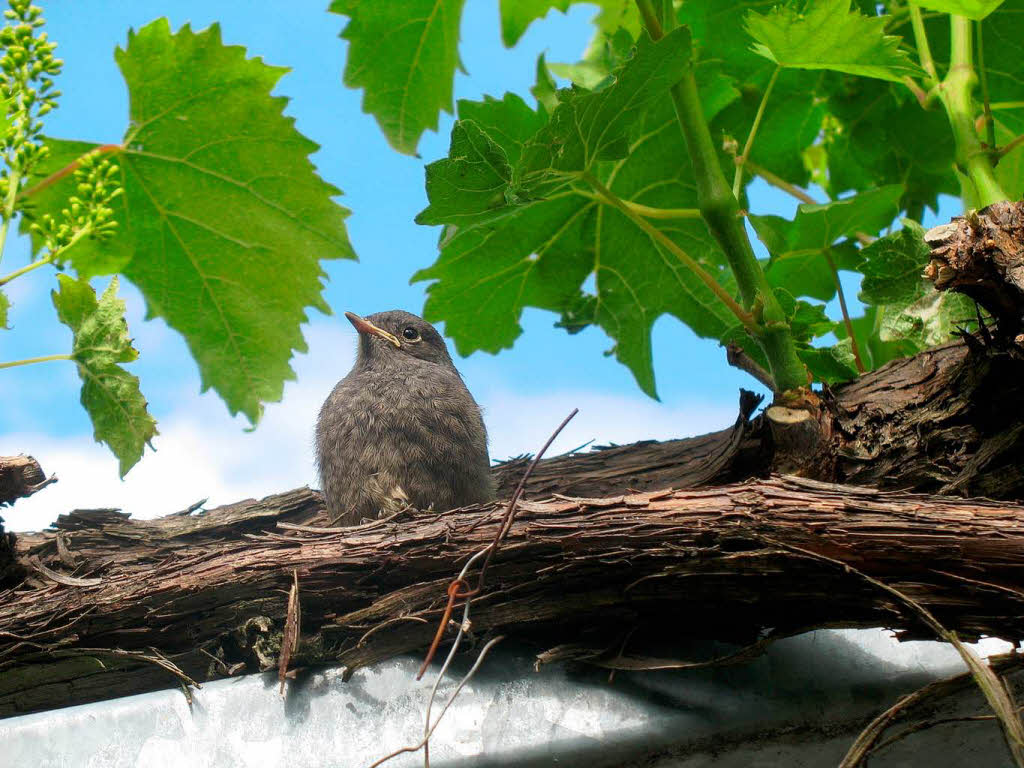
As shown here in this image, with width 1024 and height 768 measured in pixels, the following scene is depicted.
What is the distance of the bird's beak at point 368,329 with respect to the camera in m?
2.95

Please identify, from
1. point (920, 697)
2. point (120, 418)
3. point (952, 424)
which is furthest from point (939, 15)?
point (120, 418)

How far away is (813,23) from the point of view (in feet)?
5.64

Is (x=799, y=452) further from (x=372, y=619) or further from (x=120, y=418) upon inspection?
(x=120, y=418)

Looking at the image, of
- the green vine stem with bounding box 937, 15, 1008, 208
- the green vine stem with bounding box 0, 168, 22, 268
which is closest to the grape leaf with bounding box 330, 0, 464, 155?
the green vine stem with bounding box 0, 168, 22, 268

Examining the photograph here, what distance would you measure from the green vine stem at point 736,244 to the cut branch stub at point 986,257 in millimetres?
304

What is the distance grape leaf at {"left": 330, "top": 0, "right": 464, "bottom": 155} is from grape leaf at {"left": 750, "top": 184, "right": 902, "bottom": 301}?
0.80 metres

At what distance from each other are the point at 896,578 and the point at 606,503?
0.47 m

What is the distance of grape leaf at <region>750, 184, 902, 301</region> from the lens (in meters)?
2.19

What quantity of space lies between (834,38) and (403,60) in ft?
3.11

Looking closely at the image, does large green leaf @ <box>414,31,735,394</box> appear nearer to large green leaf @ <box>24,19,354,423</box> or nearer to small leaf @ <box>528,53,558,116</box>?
small leaf @ <box>528,53,558,116</box>

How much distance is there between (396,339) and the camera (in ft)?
9.75

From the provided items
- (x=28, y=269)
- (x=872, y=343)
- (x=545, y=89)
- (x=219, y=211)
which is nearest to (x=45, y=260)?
(x=28, y=269)

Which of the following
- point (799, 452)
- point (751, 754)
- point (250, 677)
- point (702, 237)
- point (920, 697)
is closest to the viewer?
point (920, 697)

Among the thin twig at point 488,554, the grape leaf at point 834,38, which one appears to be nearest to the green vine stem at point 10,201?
the thin twig at point 488,554
